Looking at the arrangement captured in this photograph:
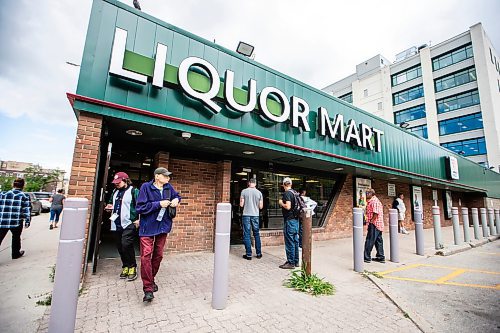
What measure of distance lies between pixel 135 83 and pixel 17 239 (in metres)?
4.82

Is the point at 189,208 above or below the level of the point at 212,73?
below

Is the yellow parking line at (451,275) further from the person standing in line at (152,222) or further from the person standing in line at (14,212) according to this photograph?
the person standing in line at (14,212)

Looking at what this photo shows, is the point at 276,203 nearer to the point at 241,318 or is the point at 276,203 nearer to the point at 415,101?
the point at 241,318

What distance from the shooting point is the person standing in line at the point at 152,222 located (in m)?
3.22

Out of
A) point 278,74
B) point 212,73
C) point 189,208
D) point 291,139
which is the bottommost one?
point 189,208

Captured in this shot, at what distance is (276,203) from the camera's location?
27.3 feet

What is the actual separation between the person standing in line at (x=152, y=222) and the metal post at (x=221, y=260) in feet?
2.39

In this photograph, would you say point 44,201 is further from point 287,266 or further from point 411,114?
point 411,114

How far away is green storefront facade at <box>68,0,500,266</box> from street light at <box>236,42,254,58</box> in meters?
0.50

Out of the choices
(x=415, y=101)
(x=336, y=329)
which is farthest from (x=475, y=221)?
(x=415, y=101)

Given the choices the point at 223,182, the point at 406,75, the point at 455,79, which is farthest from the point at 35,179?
the point at 455,79

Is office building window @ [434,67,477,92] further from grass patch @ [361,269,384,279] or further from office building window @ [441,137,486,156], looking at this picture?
grass patch @ [361,269,384,279]

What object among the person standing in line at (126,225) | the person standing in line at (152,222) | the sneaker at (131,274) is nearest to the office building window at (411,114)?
the person standing in line at (152,222)

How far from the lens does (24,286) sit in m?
3.83
